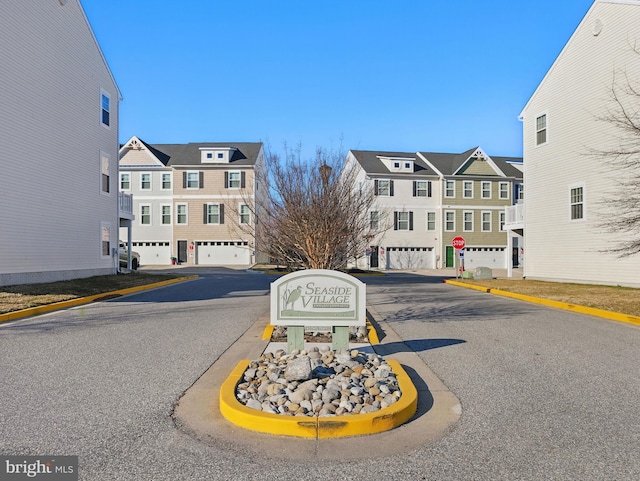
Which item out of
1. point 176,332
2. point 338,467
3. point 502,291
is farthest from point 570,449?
point 502,291

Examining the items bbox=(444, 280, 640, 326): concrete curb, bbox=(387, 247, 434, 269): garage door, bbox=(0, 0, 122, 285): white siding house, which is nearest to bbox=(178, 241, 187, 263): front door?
bbox=(387, 247, 434, 269): garage door

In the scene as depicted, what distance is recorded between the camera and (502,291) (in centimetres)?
1880

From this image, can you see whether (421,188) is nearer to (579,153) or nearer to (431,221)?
(431,221)

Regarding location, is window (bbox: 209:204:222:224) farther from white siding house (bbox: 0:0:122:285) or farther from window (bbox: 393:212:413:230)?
white siding house (bbox: 0:0:122:285)

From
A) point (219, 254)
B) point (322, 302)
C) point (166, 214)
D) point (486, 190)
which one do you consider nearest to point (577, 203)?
point (322, 302)

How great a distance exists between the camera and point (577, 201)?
72.7ft

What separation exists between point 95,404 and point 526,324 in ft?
29.5

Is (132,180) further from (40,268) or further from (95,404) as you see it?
(95,404)

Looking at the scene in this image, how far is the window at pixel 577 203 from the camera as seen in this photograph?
859 inches

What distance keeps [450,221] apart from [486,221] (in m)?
3.63

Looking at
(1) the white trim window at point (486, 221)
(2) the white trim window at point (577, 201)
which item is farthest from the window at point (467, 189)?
(2) the white trim window at point (577, 201)

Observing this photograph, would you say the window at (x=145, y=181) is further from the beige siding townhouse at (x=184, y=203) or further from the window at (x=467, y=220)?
the window at (x=467, y=220)

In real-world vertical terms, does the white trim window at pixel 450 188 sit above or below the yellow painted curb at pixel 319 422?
above

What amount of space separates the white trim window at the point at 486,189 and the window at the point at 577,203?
24075 mm
